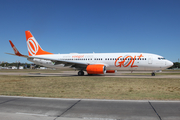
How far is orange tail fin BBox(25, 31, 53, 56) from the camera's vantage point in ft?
105

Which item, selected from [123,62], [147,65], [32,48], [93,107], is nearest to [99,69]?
[123,62]

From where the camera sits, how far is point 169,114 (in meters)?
5.31

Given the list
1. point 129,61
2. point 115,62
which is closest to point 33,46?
point 115,62

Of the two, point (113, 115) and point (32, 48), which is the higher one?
point (32, 48)

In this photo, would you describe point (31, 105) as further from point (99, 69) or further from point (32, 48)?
point (32, 48)

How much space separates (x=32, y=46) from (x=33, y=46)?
0.20 metres

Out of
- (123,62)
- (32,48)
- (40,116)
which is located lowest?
(40,116)

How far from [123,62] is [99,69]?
4.21 m

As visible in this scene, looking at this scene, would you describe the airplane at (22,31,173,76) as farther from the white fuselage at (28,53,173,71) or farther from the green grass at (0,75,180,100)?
the green grass at (0,75,180,100)

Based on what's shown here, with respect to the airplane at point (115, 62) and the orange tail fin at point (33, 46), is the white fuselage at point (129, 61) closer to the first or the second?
the airplane at point (115, 62)

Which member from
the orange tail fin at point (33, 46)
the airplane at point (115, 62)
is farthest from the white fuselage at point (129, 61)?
the orange tail fin at point (33, 46)

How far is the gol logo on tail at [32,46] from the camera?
1261 inches

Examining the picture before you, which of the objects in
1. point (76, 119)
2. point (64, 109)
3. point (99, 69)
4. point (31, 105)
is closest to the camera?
point (76, 119)

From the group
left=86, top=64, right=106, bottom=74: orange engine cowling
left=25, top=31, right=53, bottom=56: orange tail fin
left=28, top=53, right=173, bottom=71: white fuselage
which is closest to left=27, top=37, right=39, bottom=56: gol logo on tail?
left=25, top=31, right=53, bottom=56: orange tail fin
